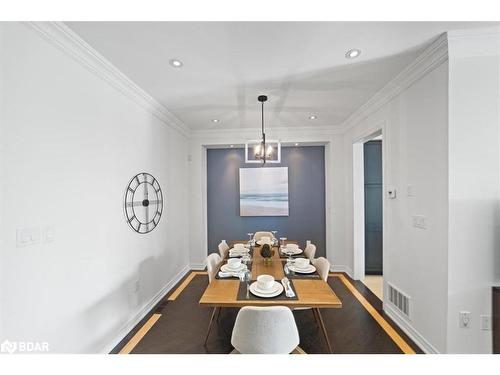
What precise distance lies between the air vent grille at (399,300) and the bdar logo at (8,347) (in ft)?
10.3

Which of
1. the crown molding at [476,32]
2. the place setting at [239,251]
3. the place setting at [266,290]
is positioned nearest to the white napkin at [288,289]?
the place setting at [266,290]

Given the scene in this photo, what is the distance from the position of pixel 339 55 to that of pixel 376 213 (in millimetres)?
2856

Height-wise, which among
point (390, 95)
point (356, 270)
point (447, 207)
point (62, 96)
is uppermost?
point (390, 95)

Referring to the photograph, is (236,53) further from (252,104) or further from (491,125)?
(491,125)

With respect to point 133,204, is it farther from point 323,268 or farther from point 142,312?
point 323,268

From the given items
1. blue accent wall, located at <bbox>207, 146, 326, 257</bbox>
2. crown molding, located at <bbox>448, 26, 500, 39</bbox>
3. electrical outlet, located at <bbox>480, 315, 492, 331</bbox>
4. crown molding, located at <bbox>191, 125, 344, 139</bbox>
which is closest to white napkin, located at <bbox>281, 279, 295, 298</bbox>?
electrical outlet, located at <bbox>480, 315, 492, 331</bbox>

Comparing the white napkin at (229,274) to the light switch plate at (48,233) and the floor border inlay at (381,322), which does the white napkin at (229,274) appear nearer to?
the light switch plate at (48,233)

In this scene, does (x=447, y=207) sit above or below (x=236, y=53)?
below

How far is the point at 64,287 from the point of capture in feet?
5.15

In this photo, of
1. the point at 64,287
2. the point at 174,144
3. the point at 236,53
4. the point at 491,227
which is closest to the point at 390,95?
the point at 491,227

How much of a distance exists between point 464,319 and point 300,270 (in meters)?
1.27

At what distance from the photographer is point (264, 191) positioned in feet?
14.4

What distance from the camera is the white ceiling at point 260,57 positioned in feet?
5.16
